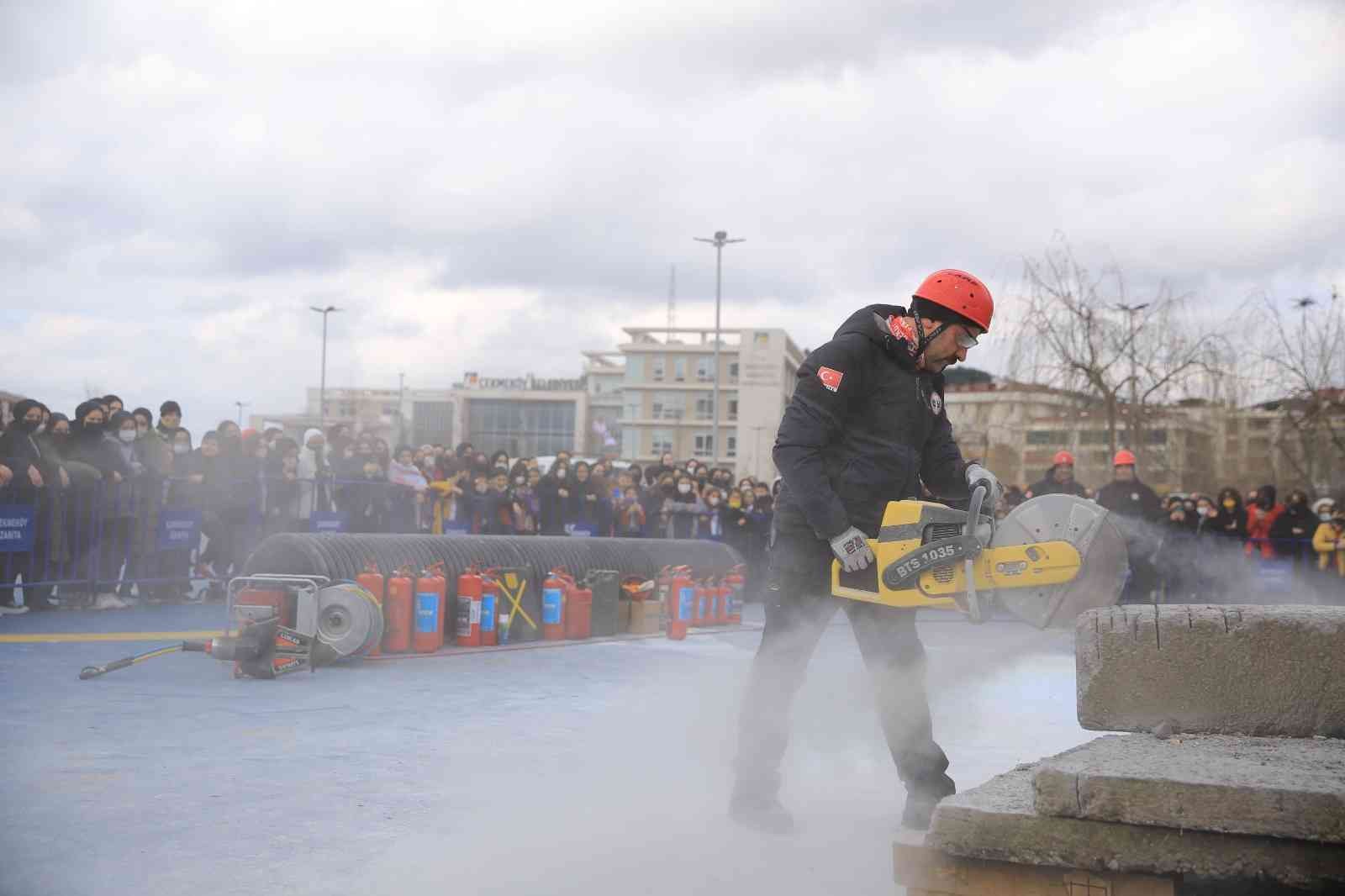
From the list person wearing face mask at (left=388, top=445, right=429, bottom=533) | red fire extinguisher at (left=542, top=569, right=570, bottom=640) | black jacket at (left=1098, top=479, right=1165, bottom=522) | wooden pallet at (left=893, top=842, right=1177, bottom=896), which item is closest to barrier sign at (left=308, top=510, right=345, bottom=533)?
person wearing face mask at (left=388, top=445, right=429, bottom=533)

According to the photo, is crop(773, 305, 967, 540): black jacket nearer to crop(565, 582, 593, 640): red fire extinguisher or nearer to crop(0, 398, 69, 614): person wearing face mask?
crop(565, 582, 593, 640): red fire extinguisher

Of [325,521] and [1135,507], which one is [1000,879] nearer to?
[325,521]

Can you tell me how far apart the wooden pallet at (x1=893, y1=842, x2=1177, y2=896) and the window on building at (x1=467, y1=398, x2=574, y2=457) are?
120 metres

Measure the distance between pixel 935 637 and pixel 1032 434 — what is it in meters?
21.4

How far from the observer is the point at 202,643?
24.3 ft

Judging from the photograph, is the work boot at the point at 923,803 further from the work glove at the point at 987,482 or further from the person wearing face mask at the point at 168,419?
the person wearing face mask at the point at 168,419

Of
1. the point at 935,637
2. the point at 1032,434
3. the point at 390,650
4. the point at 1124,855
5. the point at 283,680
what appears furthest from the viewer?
the point at 1032,434

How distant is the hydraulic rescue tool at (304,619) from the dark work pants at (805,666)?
4.25 m

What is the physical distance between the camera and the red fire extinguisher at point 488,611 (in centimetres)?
957

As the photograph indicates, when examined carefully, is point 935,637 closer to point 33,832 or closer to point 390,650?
point 390,650

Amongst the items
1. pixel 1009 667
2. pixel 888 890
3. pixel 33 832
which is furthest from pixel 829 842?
pixel 1009 667

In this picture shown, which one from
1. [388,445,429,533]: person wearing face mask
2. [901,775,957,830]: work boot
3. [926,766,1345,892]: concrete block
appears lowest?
[901,775,957,830]: work boot

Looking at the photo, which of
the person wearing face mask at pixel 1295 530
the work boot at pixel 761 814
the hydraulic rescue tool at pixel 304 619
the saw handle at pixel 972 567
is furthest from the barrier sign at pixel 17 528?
the person wearing face mask at pixel 1295 530

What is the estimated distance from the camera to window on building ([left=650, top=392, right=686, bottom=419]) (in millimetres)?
104500
